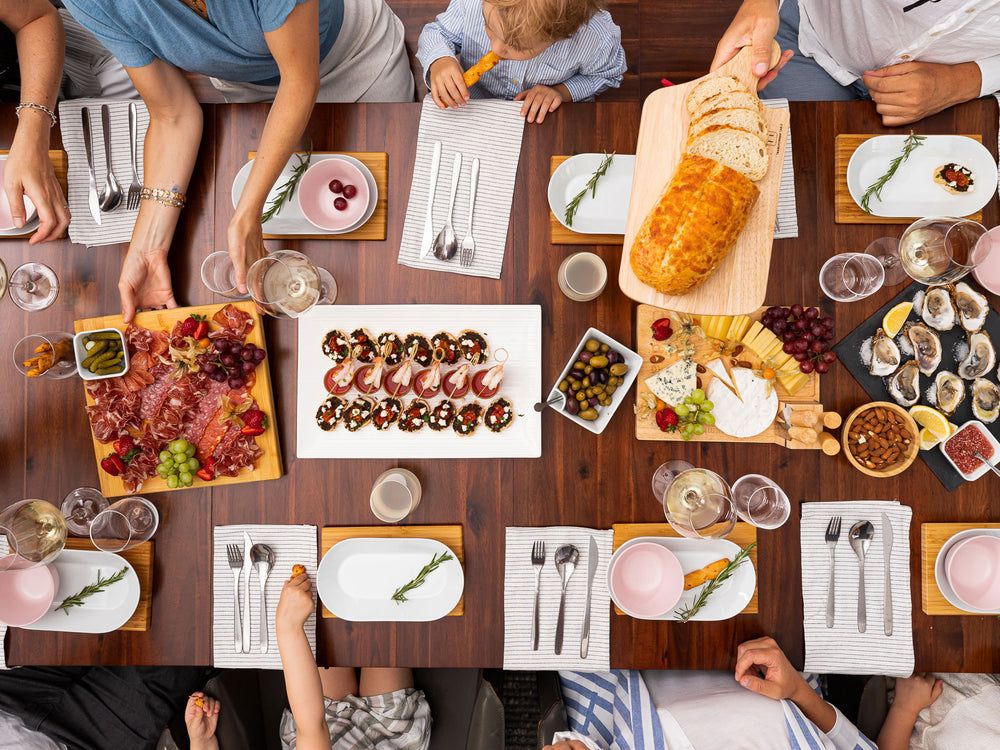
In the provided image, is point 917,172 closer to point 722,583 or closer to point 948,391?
point 948,391

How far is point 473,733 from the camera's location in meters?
1.82

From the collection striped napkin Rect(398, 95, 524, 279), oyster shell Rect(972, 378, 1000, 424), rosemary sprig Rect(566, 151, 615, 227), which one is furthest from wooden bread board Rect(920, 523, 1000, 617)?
striped napkin Rect(398, 95, 524, 279)

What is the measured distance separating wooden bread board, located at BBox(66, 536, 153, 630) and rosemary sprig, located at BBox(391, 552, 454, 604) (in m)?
0.67

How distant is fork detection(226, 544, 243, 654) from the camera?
1.51m

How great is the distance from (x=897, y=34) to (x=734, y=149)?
2.70ft

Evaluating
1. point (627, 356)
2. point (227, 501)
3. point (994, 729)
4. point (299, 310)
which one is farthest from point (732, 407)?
point (227, 501)

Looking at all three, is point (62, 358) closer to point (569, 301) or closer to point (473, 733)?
point (569, 301)

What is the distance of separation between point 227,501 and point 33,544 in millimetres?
462

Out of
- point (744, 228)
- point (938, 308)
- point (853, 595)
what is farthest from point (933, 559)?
point (744, 228)

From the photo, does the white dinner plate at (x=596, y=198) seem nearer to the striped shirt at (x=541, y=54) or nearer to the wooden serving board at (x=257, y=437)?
the striped shirt at (x=541, y=54)

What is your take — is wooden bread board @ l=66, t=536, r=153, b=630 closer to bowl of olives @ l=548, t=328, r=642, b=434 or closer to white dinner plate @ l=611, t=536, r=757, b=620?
bowl of olives @ l=548, t=328, r=642, b=434

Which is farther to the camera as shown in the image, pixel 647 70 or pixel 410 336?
pixel 647 70

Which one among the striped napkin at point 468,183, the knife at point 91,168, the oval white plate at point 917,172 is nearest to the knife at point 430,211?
the striped napkin at point 468,183

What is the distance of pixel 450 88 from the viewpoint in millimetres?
1541
